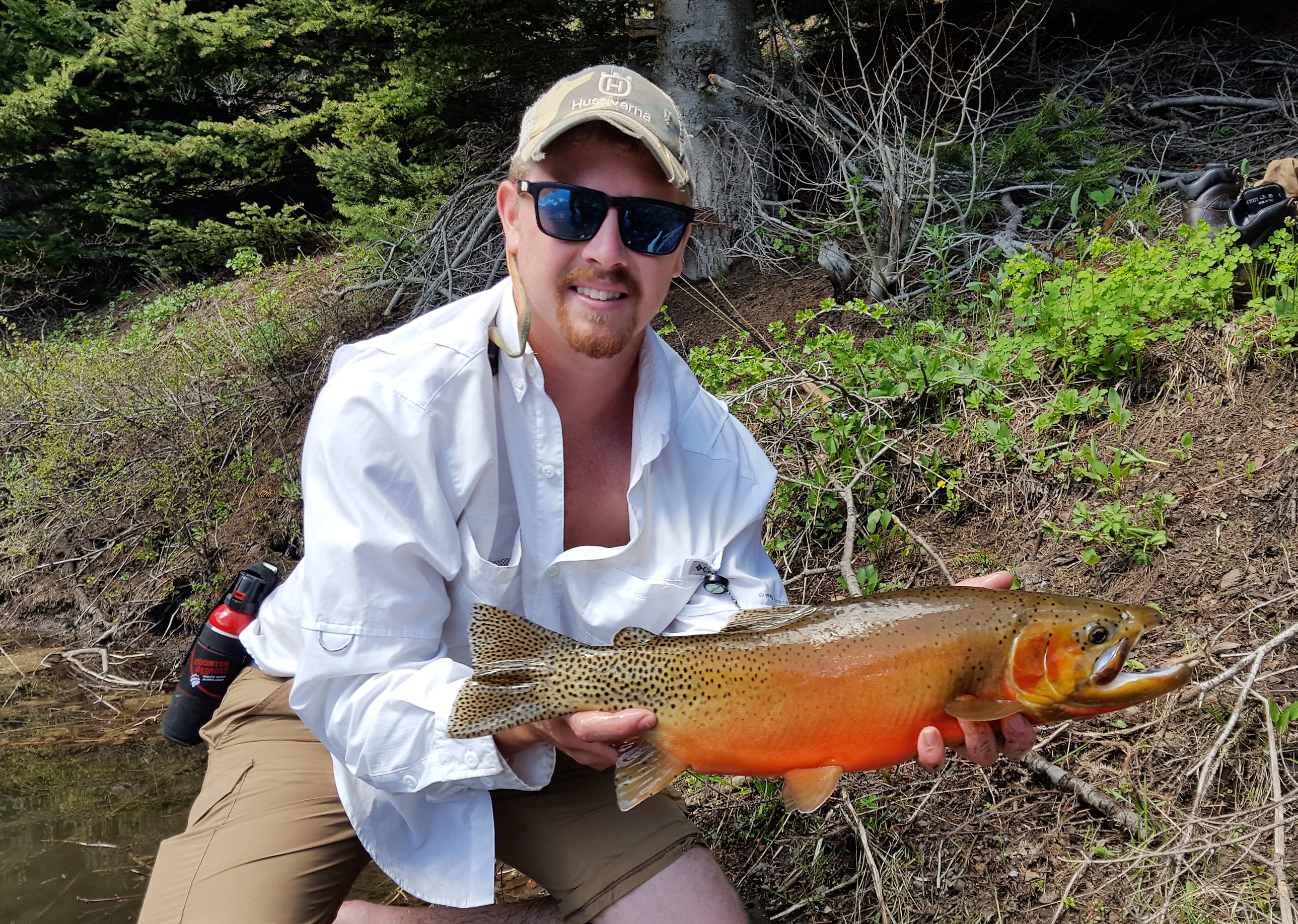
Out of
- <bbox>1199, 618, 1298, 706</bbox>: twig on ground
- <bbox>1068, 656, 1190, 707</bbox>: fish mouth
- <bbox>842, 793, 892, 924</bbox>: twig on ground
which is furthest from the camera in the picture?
<bbox>842, 793, 892, 924</bbox>: twig on ground

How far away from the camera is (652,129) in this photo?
2465 mm

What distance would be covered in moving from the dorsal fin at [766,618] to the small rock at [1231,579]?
170 cm

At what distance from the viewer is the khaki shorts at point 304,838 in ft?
8.04

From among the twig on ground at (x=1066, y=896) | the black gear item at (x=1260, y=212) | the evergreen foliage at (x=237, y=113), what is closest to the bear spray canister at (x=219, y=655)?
the twig on ground at (x=1066, y=896)

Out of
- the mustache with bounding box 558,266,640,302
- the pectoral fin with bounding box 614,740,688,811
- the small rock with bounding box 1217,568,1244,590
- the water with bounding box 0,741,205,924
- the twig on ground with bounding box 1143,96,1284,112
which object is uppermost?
the mustache with bounding box 558,266,640,302

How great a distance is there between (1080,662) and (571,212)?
5.34 ft

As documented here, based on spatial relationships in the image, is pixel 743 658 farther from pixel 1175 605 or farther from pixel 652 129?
pixel 1175 605

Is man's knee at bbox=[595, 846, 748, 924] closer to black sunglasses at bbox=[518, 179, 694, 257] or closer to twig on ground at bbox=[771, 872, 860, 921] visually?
twig on ground at bbox=[771, 872, 860, 921]

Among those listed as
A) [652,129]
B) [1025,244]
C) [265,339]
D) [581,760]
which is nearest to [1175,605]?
[581,760]

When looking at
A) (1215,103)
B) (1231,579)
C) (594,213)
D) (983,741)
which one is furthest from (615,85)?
(1215,103)

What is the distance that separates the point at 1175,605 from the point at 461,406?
243 centimetres

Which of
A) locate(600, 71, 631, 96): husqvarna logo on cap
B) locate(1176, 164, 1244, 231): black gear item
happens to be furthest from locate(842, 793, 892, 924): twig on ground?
locate(1176, 164, 1244, 231): black gear item

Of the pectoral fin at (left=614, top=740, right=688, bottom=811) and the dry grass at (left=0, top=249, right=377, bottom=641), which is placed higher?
the pectoral fin at (left=614, top=740, right=688, bottom=811)

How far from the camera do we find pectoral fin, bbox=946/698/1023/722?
6.64ft
